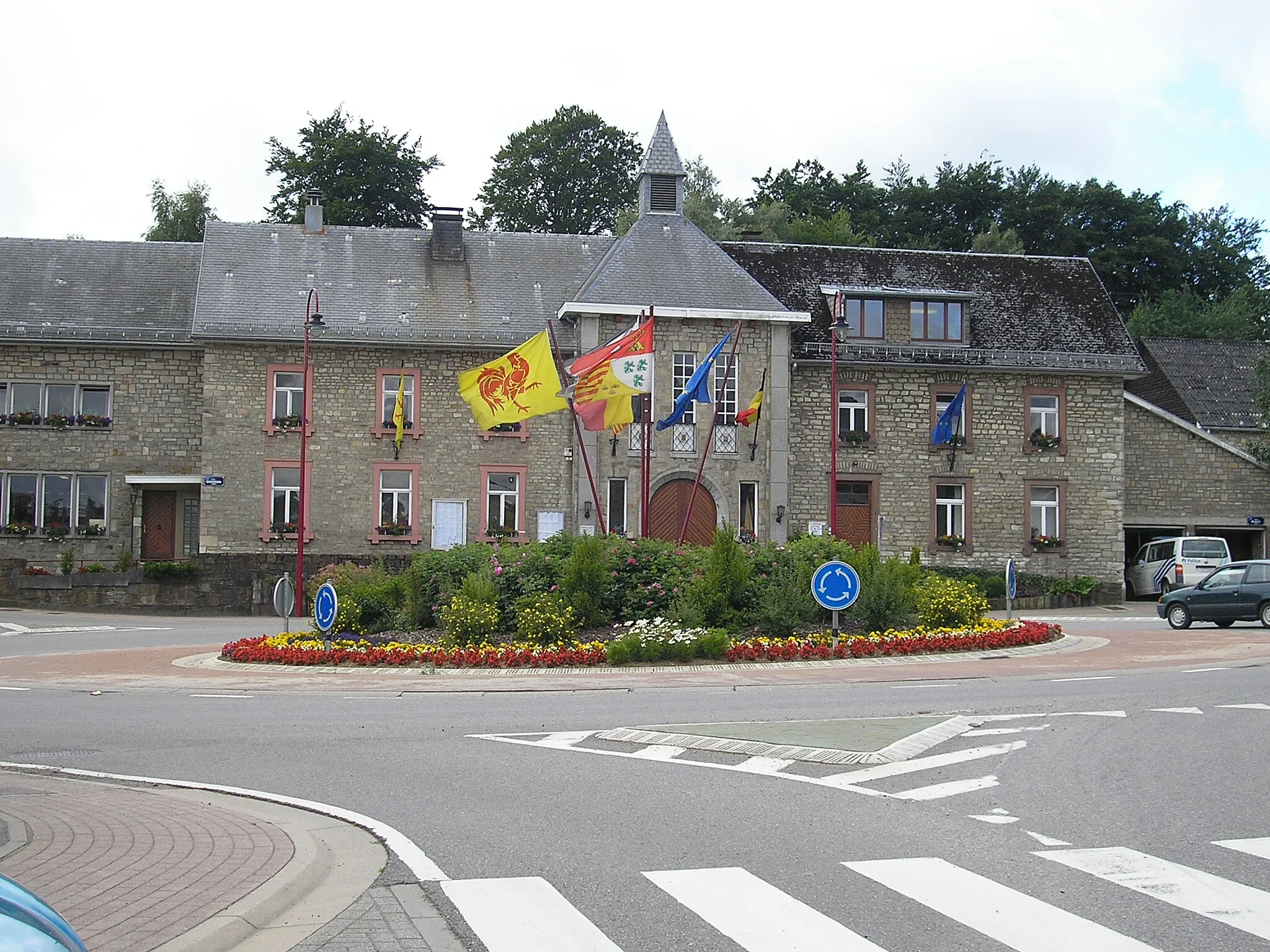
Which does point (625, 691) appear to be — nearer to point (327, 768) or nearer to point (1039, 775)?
point (327, 768)

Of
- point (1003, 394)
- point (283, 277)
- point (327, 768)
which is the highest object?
point (283, 277)

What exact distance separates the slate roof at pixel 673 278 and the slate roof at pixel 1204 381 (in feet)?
57.9

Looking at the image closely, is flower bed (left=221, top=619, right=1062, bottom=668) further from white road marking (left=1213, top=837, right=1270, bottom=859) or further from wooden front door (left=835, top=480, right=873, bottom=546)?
wooden front door (left=835, top=480, right=873, bottom=546)

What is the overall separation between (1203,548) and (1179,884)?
114 ft

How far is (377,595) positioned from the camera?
23984mm

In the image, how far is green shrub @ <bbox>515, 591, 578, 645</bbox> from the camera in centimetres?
2094

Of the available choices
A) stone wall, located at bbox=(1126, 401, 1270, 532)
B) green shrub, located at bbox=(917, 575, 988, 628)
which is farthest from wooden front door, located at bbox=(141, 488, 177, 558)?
stone wall, located at bbox=(1126, 401, 1270, 532)

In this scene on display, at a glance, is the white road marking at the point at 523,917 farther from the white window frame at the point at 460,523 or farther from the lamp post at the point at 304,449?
the white window frame at the point at 460,523

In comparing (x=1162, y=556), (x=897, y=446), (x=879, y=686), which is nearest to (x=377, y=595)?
(x=879, y=686)

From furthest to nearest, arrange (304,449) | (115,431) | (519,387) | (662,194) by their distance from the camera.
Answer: (662,194) → (115,431) → (304,449) → (519,387)

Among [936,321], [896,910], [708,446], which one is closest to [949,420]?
[936,321]

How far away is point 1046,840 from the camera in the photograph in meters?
7.96

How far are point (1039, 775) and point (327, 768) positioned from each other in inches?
218

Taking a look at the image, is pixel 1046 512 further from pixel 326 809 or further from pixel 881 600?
pixel 326 809
